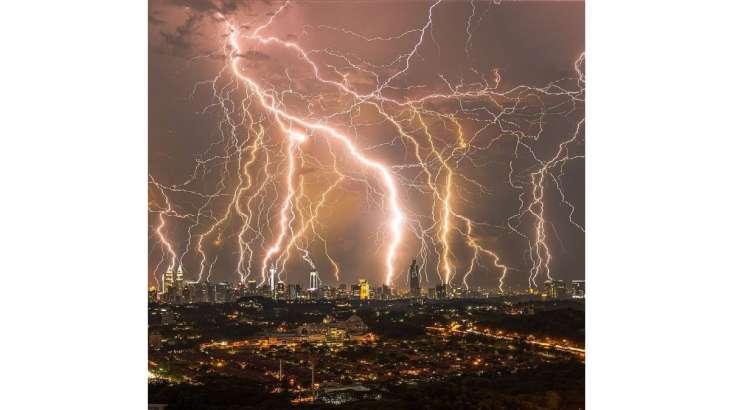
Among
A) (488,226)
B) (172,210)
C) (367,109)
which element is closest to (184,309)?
(172,210)

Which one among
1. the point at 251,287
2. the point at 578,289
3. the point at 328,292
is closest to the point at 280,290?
the point at 251,287

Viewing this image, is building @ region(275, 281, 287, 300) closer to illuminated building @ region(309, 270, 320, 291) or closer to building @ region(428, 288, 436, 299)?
illuminated building @ region(309, 270, 320, 291)

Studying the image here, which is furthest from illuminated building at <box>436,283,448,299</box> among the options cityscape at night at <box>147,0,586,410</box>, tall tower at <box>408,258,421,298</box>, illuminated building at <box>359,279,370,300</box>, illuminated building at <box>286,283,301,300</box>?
illuminated building at <box>286,283,301,300</box>

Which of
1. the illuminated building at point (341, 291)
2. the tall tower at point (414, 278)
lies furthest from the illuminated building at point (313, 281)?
the tall tower at point (414, 278)

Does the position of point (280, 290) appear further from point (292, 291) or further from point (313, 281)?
point (313, 281)
